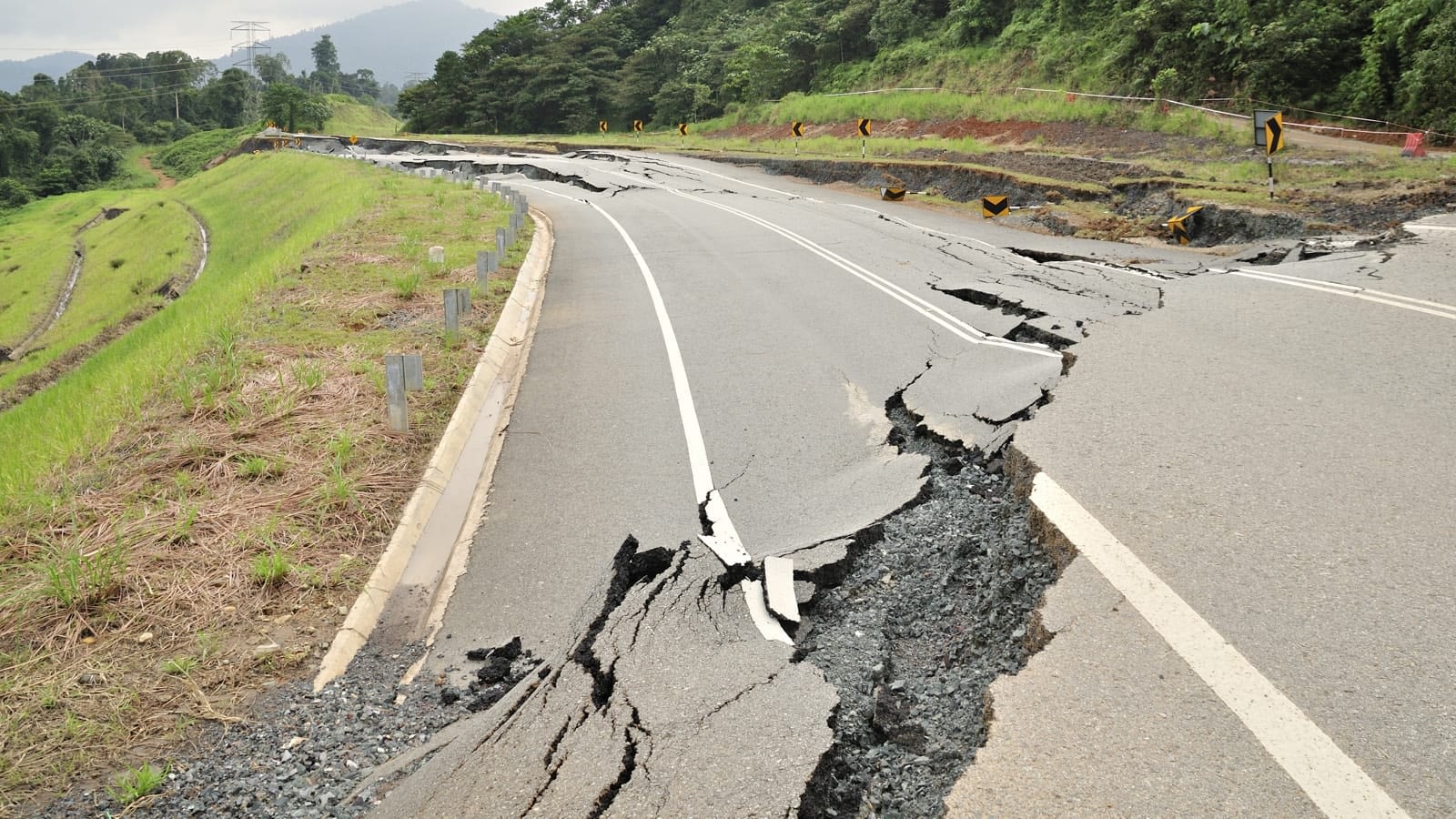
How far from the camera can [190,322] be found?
13297 mm

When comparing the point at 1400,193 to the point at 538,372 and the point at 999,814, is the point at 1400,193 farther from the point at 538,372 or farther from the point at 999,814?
the point at 999,814

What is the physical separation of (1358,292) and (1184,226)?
6.26m

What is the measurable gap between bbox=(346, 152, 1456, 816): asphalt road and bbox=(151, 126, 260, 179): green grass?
311 feet

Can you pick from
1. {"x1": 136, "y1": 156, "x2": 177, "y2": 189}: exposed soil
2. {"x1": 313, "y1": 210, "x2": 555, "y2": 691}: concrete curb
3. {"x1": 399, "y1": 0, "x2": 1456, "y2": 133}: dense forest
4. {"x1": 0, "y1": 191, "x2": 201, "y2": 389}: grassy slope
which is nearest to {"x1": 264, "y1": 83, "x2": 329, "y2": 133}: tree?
{"x1": 136, "y1": 156, "x2": 177, "y2": 189}: exposed soil

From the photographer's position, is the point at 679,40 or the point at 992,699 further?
the point at 679,40

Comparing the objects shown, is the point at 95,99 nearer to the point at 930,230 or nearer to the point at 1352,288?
the point at 930,230

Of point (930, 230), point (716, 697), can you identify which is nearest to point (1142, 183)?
point (930, 230)

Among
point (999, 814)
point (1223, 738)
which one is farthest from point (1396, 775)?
point (999, 814)

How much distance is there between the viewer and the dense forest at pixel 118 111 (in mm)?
89812

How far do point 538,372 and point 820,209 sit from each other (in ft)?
44.5

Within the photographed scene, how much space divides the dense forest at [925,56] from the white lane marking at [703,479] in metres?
18.6

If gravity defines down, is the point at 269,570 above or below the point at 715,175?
below

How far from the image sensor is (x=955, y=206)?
71.4 feet

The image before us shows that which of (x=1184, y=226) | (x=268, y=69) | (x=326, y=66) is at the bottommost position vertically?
(x=1184, y=226)
